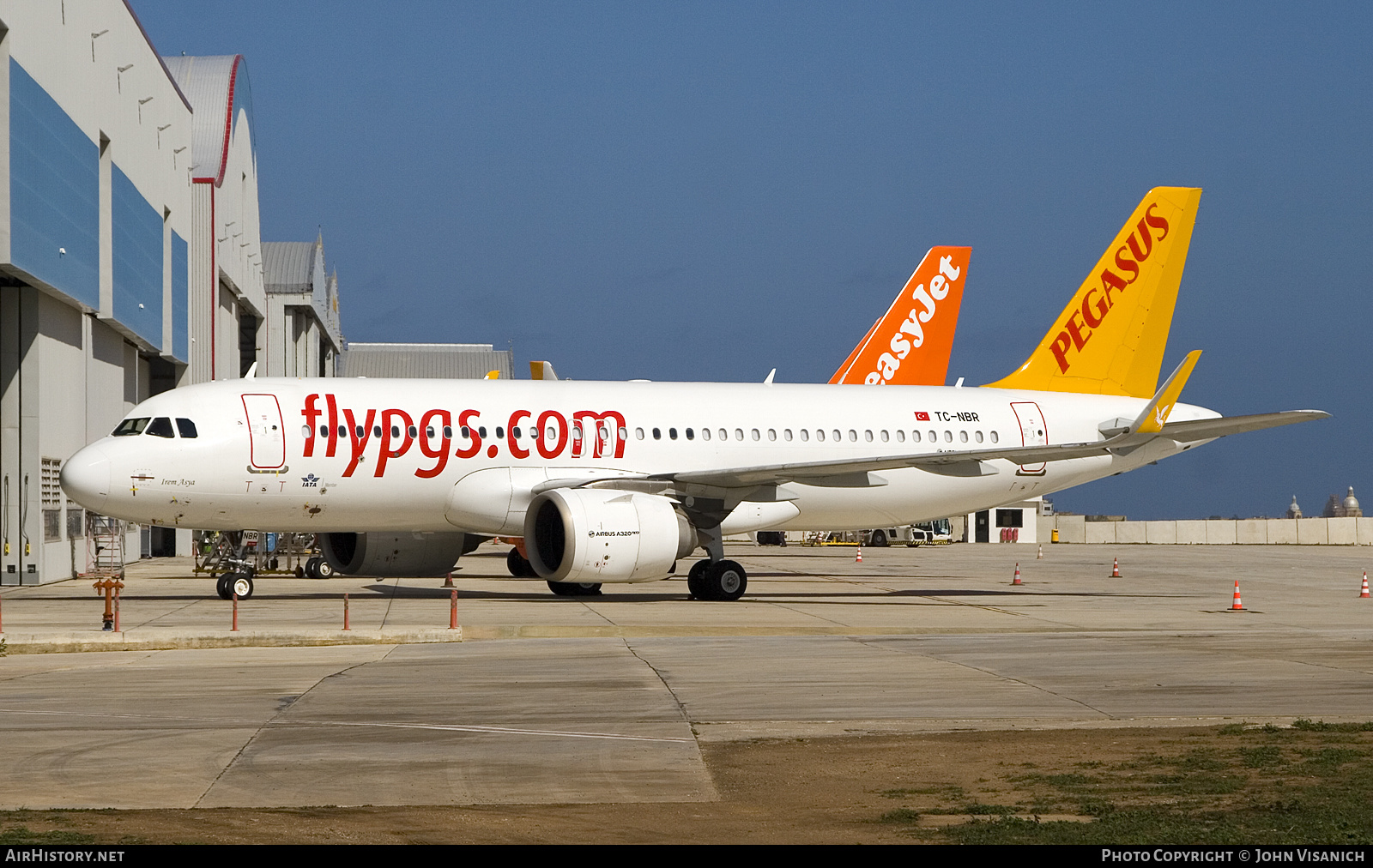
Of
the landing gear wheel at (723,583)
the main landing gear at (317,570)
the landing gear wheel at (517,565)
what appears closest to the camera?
the landing gear wheel at (723,583)

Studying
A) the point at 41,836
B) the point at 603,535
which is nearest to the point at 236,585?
the point at 603,535

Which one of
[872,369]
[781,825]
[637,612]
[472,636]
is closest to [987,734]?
[781,825]

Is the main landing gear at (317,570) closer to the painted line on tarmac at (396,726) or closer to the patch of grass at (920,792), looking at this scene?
the painted line on tarmac at (396,726)

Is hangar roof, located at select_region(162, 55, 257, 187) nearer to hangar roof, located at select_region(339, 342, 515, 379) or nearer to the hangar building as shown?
the hangar building

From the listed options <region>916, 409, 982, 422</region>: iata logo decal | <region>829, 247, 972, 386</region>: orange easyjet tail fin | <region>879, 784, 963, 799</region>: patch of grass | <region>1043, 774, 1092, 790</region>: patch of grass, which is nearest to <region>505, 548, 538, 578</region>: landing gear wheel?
<region>916, 409, 982, 422</region>: iata logo decal

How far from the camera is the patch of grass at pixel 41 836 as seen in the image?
22.7ft

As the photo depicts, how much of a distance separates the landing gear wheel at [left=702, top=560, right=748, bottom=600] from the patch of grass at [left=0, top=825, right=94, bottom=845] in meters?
18.1

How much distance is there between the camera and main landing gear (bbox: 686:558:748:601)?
2500 cm

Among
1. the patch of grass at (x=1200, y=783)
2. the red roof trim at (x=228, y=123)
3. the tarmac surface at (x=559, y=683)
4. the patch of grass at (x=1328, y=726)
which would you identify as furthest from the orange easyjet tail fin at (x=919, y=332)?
the patch of grass at (x=1200, y=783)

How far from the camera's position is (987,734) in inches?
425

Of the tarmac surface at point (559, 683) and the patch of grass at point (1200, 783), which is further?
the tarmac surface at point (559, 683)

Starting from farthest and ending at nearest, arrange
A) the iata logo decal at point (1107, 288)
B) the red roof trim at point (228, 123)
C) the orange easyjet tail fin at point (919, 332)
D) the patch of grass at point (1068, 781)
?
the red roof trim at point (228, 123) < the orange easyjet tail fin at point (919, 332) < the iata logo decal at point (1107, 288) < the patch of grass at point (1068, 781)

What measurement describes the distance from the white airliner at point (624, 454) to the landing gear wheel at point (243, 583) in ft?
0.15

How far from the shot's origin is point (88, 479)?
22297mm
